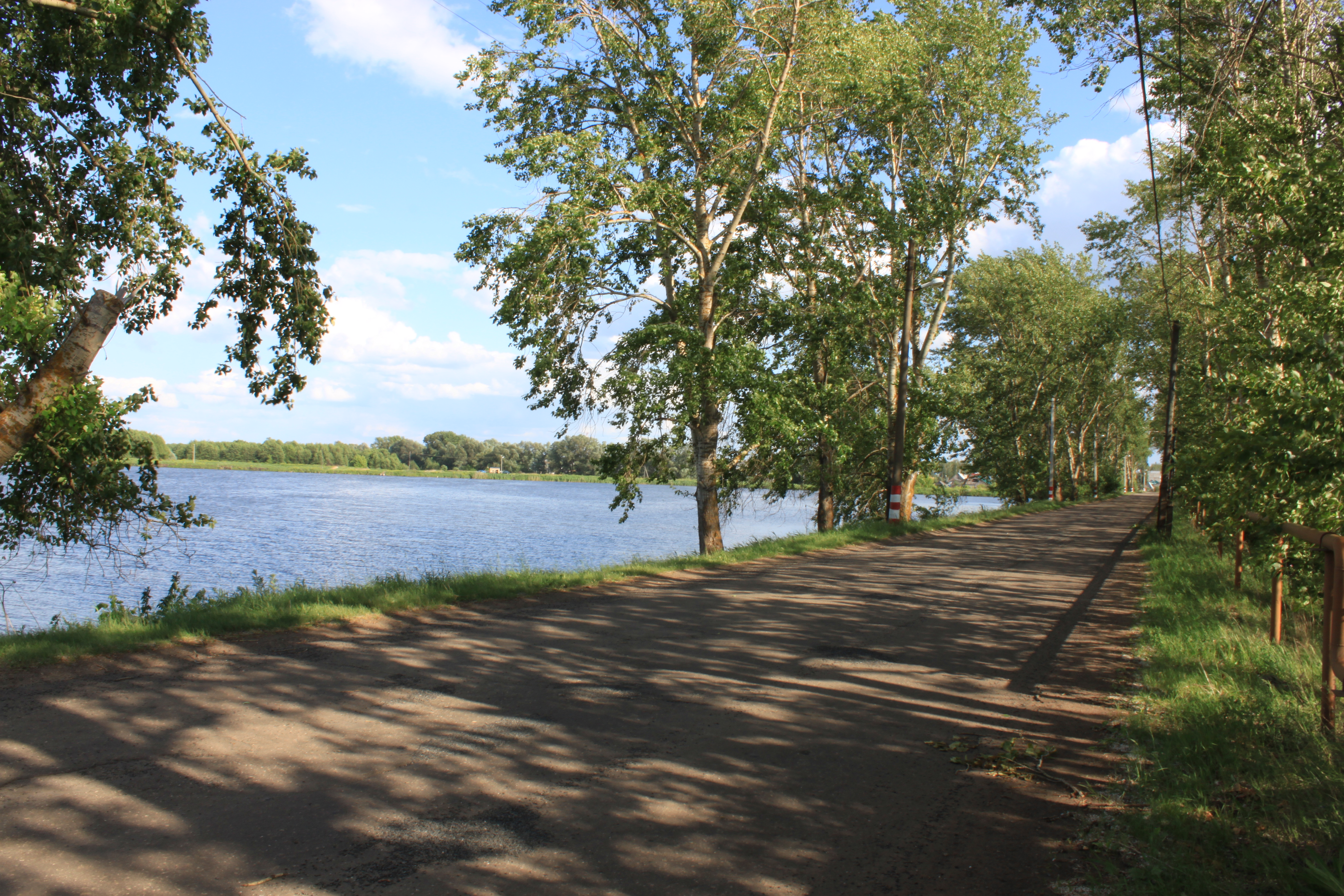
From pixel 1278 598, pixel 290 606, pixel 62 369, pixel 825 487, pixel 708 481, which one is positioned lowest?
pixel 290 606

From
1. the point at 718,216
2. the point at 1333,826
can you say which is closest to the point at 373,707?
the point at 1333,826

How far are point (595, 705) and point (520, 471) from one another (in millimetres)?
134217

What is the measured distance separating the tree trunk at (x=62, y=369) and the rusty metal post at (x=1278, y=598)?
11795 millimetres

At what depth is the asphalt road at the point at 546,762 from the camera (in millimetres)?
3527

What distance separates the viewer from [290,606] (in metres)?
8.80

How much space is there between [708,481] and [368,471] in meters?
140

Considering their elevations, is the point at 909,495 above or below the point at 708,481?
below

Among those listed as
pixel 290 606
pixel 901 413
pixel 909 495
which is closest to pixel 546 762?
pixel 290 606

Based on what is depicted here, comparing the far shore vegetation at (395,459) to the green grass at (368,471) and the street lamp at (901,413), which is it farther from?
the street lamp at (901,413)

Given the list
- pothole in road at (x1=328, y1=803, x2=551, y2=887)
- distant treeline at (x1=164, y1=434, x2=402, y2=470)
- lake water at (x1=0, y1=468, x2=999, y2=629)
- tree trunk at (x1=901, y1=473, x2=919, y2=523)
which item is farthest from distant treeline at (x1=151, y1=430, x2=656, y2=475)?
pothole in road at (x1=328, y1=803, x2=551, y2=887)

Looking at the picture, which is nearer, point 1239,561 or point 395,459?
point 1239,561

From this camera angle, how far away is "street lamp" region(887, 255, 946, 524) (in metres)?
24.4

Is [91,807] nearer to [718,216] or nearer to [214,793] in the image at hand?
[214,793]

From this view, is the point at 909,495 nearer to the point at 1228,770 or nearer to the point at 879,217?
the point at 879,217
